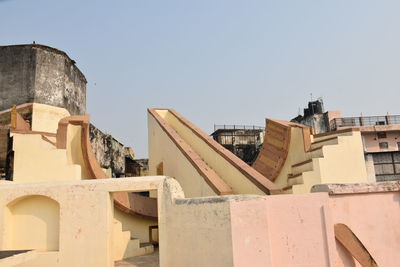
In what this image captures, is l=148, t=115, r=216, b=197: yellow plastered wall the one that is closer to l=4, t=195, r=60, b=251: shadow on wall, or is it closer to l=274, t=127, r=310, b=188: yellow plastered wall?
l=4, t=195, r=60, b=251: shadow on wall

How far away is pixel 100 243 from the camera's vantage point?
5.35 metres

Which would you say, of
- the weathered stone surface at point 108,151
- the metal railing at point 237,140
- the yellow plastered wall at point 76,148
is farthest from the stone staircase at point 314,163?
the metal railing at point 237,140

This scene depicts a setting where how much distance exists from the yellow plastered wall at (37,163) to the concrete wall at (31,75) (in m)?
7.44

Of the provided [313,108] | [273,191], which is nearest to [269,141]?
[273,191]

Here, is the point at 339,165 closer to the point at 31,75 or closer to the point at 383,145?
the point at 383,145

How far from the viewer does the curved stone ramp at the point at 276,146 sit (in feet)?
31.2

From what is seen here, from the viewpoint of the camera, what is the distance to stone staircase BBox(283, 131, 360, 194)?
26.1 feet

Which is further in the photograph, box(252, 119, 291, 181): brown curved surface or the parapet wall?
box(252, 119, 291, 181): brown curved surface

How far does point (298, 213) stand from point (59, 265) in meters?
3.89

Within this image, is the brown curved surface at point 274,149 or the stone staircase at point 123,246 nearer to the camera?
the stone staircase at point 123,246

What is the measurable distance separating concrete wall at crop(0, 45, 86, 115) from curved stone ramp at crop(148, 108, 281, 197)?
542 centimetres

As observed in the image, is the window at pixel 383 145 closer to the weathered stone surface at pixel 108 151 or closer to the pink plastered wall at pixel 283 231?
the weathered stone surface at pixel 108 151

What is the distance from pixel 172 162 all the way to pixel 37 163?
3366 mm

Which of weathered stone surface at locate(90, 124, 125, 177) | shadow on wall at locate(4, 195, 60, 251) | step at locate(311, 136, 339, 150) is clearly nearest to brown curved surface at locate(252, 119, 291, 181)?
step at locate(311, 136, 339, 150)
